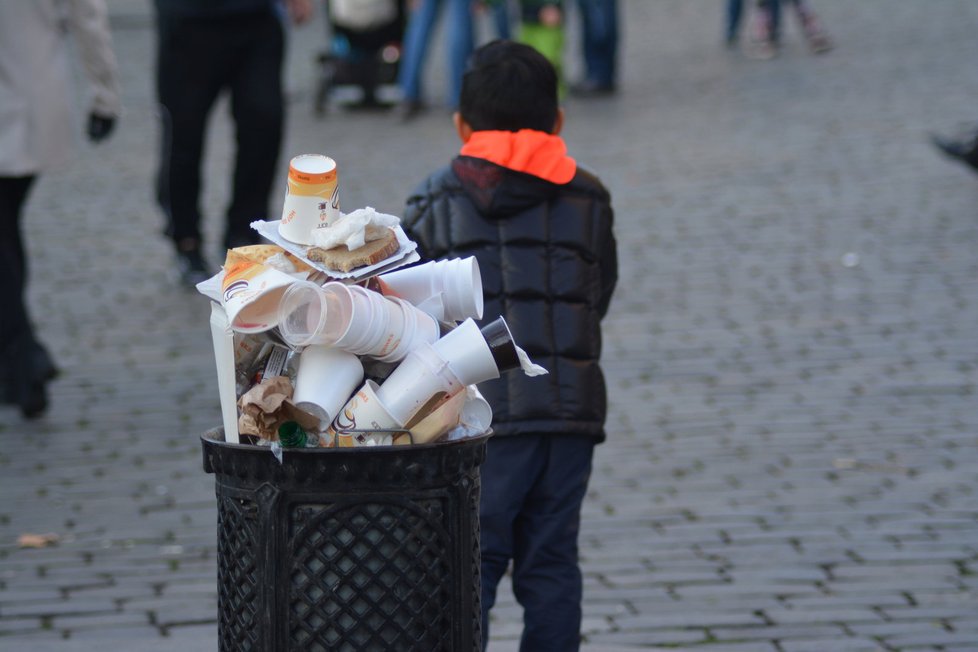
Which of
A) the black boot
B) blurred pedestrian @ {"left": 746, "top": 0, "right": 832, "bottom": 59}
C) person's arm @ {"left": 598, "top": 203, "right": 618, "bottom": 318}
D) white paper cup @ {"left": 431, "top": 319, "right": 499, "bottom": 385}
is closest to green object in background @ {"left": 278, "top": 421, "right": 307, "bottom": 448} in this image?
white paper cup @ {"left": 431, "top": 319, "right": 499, "bottom": 385}

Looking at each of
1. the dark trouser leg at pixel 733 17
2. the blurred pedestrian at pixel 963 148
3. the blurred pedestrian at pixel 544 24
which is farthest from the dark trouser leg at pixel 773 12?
the blurred pedestrian at pixel 963 148

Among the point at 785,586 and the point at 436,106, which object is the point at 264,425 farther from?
the point at 436,106

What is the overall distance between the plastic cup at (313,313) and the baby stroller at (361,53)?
37.6 feet

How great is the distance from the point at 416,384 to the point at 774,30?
46.6ft

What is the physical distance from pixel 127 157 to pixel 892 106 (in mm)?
5944

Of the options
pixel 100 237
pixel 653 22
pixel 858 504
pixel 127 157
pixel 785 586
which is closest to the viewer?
pixel 785 586

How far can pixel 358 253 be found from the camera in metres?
2.45

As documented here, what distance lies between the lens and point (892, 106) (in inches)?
489

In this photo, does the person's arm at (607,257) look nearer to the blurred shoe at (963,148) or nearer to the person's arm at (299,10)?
the person's arm at (299,10)

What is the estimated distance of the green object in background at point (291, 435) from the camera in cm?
239

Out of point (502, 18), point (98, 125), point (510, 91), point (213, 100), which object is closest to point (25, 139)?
point (98, 125)

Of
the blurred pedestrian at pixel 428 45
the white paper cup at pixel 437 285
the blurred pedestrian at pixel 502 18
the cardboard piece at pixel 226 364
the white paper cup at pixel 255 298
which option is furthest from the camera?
the blurred pedestrian at pixel 502 18

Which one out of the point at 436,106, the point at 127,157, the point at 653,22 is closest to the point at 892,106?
the point at 436,106

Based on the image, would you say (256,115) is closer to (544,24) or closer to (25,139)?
(25,139)
